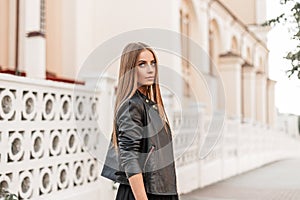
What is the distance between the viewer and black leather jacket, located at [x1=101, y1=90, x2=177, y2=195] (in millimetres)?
2922

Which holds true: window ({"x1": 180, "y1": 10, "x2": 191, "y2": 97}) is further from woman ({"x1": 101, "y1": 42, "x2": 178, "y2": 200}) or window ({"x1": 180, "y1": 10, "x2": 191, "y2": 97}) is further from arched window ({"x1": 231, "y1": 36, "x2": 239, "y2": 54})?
woman ({"x1": 101, "y1": 42, "x2": 178, "y2": 200})

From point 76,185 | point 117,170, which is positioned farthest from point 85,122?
point 117,170

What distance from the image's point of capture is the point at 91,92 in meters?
6.42

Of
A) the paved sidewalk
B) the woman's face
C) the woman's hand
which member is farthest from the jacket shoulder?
the paved sidewalk

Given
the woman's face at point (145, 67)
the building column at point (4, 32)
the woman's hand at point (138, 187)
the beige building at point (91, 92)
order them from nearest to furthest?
the woman's hand at point (138, 187), the woman's face at point (145, 67), the beige building at point (91, 92), the building column at point (4, 32)

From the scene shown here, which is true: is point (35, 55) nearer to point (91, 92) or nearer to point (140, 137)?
point (91, 92)

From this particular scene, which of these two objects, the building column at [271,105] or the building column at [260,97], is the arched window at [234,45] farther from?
the building column at [271,105]

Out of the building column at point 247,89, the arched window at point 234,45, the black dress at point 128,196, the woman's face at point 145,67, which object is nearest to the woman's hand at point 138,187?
the black dress at point 128,196

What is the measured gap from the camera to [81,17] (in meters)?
12.3

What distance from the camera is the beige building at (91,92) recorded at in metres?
5.04

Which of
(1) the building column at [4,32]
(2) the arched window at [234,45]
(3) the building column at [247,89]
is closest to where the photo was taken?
(1) the building column at [4,32]

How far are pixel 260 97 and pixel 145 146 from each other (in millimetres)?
25454

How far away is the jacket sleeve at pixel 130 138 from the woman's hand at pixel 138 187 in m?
0.02

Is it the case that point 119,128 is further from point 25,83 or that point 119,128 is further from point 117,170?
point 25,83
